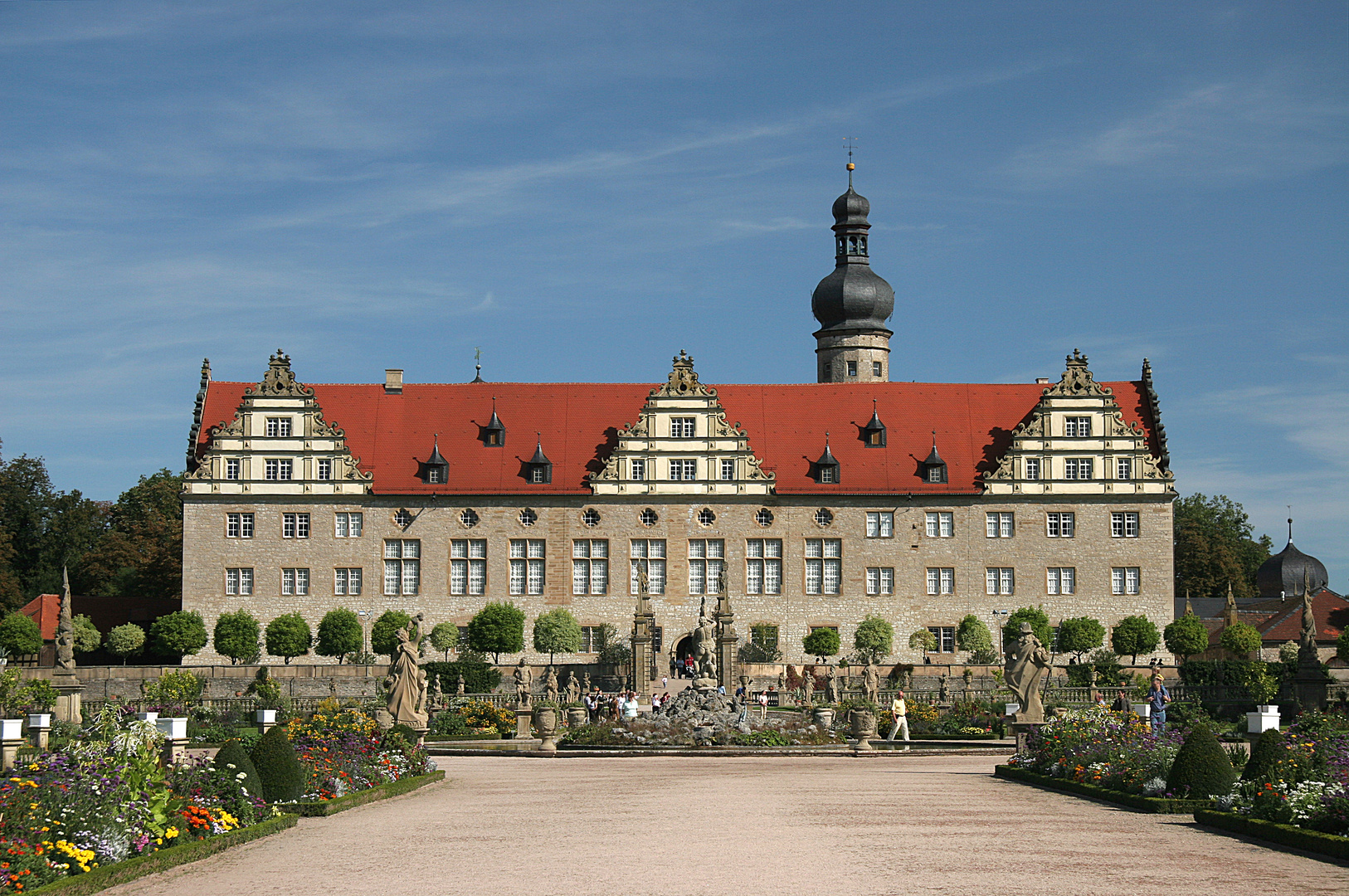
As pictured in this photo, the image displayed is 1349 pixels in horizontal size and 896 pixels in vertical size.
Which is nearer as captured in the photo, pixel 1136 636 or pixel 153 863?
pixel 153 863

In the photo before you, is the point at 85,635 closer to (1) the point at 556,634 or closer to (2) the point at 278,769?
(1) the point at 556,634

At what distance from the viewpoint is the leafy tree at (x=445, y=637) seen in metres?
54.5

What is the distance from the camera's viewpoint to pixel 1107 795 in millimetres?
20250

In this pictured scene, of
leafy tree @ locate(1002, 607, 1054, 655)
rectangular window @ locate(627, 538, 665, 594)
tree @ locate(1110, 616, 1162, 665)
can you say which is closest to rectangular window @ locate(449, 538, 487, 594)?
rectangular window @ locate(627, 538, 665, 594)

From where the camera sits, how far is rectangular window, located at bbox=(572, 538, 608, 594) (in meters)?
57.0

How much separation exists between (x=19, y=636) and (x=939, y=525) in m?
31.7

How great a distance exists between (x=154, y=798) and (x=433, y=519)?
4189cm

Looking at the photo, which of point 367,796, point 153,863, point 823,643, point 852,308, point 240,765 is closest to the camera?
point 153,863

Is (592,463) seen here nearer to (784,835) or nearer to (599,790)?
(599,790)

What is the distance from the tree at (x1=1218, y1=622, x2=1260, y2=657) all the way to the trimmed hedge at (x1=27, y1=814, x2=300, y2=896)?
47.7 m

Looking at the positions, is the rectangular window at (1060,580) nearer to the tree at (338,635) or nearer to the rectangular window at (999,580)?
the rectangular window at (999,580)

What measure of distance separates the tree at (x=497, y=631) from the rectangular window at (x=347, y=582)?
499 cm

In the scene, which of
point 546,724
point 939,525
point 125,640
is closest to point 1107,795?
point 546,724

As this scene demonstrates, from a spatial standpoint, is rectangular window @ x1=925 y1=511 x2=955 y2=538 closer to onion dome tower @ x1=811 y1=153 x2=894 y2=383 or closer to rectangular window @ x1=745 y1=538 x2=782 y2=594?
rectangular window @ x1=745 y1=538 x2=782 y2=594
